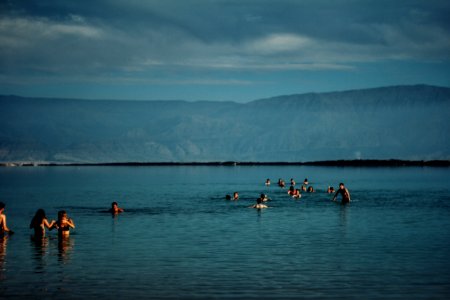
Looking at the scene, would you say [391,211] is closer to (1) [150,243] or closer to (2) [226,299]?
(1) [150,243]

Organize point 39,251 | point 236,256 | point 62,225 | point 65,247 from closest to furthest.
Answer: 1. point 236,256
2. point 39,251
3. point 65,247
4. point 62,225

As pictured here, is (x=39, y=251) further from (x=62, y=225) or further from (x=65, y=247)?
(x=62, y=225)

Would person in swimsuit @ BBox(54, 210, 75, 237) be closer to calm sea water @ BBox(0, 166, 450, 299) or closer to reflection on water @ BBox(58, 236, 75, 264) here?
reflection on water @ BBox(58, 236, 75, 264)

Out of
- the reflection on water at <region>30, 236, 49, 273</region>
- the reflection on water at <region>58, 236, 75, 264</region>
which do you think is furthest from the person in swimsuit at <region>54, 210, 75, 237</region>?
the reflection on water at <region>30, 236, 49, 273</region>

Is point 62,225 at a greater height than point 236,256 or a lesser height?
greater

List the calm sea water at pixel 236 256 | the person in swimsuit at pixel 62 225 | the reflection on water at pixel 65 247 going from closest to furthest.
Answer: the calm sea water at pixel 236 256 < the reflection on water at pixel 65 247 < the person in swimsuit at pixel 62 225

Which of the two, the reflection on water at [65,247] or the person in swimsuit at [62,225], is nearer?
the reflection on water at [65,247]

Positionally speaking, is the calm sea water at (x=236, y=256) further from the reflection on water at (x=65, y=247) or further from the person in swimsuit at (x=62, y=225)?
the person in swimsuit at (x=62, y=225)

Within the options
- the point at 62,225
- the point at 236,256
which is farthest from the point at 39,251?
the point at 236,256

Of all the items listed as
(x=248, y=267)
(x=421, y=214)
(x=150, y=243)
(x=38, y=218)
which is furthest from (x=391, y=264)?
(x=421, y=214)

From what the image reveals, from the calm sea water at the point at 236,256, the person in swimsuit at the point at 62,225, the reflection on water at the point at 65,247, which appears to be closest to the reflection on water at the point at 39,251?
the calm sea water at the point at 236,256

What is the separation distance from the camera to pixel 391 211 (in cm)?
5897

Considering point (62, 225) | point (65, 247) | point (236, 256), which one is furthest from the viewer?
point (62, 225)

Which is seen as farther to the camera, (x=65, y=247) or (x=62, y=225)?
(x=62, y=225)
